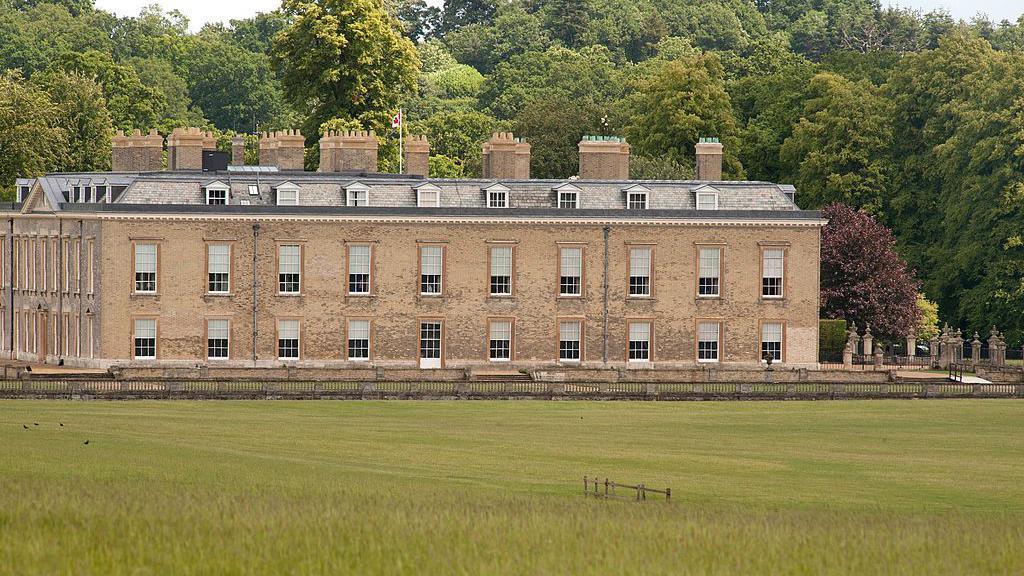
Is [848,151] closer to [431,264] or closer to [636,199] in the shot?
[636,199]

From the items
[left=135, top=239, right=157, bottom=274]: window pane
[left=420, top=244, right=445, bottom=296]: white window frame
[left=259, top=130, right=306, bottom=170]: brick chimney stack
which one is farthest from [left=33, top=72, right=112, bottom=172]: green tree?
[left=420, top=244, right=445, bottom=296]: white window frame

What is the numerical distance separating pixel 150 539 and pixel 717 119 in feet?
279

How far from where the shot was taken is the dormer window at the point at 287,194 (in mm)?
77625

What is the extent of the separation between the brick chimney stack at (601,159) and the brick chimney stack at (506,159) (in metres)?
2.42

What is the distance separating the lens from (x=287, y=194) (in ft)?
255

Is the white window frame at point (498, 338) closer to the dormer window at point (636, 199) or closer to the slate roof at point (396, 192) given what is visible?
the slate roof at point (396, 192)

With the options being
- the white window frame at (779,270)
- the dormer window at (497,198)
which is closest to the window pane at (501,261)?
the dormer window at (497,198)

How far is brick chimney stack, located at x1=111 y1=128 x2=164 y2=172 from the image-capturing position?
8675 cm

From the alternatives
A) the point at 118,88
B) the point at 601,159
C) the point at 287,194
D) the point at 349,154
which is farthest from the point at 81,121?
the point at 601,159

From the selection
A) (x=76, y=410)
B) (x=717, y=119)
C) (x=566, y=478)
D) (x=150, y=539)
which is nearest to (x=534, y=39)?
(x=717, y=119)

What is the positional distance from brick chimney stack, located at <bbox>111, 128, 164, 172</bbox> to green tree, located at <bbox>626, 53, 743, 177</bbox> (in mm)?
30964

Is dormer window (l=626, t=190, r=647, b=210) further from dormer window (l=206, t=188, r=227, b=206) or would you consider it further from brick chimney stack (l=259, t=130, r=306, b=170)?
dormer window (l=206, t=188, r=227, b=206)

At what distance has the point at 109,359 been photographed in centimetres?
7656

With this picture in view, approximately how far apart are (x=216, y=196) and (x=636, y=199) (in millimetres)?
15252
